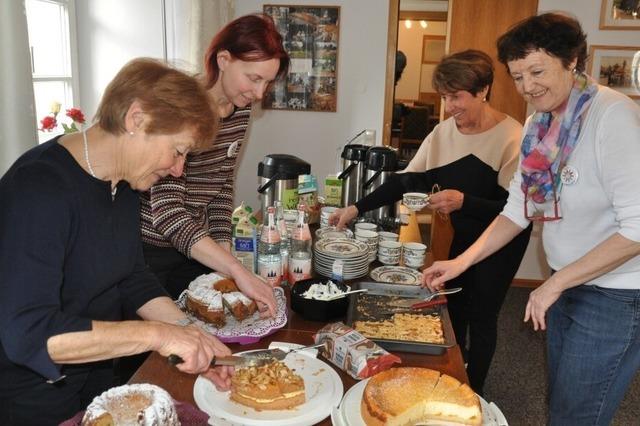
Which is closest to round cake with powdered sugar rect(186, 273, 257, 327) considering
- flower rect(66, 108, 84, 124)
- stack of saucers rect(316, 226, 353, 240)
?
stack of saucers rect(316, 226, 353, 240)

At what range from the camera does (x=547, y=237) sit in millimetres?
1733

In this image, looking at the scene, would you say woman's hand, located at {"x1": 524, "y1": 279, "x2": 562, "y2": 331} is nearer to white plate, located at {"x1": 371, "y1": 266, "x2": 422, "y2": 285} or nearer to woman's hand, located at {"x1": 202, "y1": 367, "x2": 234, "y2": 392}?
white plate, located at {"x1": 371, "y1": 266, "x2": 422, "y2": 285}

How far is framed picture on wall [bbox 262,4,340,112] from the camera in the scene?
4.17 m

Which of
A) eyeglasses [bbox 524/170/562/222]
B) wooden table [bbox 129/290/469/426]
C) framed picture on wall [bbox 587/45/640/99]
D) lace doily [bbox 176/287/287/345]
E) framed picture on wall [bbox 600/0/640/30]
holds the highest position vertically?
framed picture on wall [bbox 600/0/640/30]

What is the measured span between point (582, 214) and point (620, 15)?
3.25m

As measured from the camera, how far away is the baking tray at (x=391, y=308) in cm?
140

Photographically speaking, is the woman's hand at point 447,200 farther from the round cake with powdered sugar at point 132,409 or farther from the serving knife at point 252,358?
the round cake with powdered sugar at point 132,409

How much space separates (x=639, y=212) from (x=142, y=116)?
123cm

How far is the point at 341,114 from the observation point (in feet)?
14.3

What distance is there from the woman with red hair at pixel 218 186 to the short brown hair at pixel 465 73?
0.86 meters

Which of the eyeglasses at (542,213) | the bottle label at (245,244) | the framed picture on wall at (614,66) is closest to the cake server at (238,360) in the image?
the bottle label at (245,244)

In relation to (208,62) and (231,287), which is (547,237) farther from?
(208,62)

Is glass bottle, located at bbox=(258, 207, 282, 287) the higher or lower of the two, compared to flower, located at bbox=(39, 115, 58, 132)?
lower

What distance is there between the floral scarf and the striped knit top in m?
1.03
